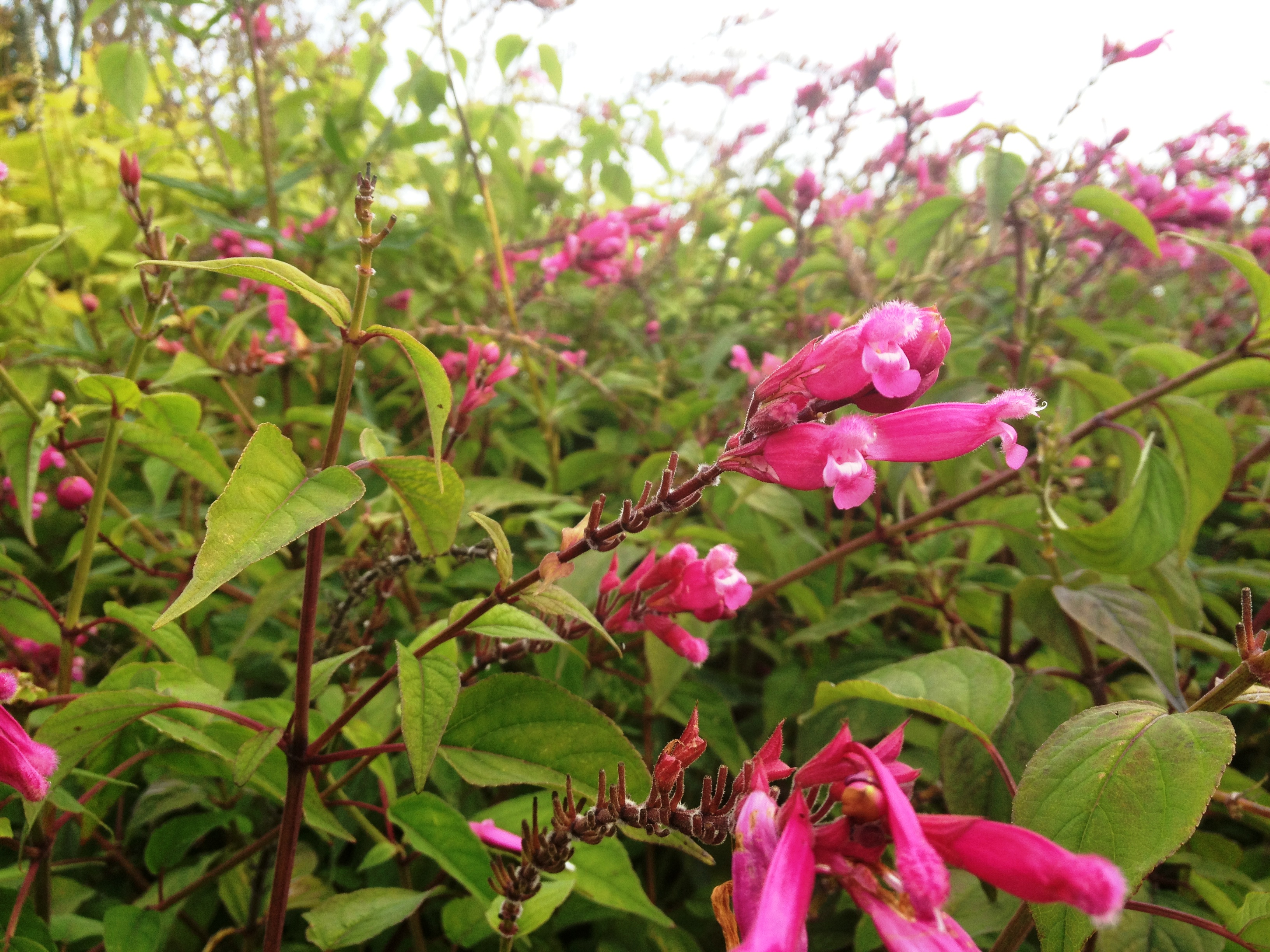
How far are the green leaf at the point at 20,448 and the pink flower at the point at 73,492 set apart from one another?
4.3 inches

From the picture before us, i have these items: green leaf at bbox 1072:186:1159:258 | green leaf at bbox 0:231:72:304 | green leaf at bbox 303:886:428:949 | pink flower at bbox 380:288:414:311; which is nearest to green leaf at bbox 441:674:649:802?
green leaf at bbox 303:886:428:949

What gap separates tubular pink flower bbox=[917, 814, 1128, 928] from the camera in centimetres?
35

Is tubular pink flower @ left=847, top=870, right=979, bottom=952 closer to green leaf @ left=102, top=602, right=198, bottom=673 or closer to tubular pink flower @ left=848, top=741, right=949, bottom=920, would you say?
tubular pink flower @ left=848, top=741, right=949, bottom=920

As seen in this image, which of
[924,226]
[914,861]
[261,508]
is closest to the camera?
[914,861]

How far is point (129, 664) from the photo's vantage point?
681 millimetres

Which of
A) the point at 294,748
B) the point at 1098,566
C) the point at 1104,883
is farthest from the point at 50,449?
the point at 1098,566

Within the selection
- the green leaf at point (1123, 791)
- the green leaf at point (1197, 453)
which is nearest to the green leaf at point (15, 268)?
the green leaf at point (1123, 791)

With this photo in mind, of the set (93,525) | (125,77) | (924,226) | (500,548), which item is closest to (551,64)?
(125,77)

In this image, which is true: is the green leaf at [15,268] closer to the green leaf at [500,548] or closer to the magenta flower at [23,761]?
the magenta flower at [23,761]

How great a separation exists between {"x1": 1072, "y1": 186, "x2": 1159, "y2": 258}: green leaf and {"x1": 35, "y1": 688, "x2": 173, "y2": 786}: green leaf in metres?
1.26

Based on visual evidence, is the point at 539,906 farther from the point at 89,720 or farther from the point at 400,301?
the point at 400,301

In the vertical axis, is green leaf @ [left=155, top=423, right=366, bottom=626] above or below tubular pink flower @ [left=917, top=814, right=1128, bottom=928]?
above

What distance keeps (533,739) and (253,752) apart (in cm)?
22

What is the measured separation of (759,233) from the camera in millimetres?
1753
